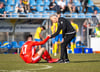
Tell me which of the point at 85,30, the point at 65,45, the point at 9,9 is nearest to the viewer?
the point at 65,45

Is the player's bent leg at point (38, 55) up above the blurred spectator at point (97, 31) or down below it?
above

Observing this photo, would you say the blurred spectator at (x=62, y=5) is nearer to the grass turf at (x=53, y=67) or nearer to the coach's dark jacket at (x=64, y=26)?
the coach's dark jacket at (x=64, y=26)

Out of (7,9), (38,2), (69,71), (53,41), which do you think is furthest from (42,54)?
(38,2)

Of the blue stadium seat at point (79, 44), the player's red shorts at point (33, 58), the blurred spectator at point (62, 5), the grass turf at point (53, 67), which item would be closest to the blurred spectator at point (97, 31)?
the blue stadium seat at point (79, 44)

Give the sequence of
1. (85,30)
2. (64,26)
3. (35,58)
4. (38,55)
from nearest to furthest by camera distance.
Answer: (38,55) < (35,58) < (64,26) < (85,30)

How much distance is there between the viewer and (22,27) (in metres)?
18.4

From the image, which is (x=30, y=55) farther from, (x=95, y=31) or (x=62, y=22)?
(x=95, y=31)

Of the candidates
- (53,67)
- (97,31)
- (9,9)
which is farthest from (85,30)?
(53,67)

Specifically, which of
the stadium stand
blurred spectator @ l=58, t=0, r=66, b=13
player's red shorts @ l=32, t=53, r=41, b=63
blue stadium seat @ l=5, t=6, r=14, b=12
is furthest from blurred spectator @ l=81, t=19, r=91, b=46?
player's red shorts @ l=32, t=53, r=41, b=63

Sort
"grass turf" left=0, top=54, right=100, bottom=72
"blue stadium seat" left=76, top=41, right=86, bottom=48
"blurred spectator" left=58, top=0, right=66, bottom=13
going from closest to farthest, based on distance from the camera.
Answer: "grass turf" left=0, top=54, right=100, bottom=72, "blue stadium seat" left=76, top=41, right=86, bottom=48, "blurred spectator" left=58, top=0, right=66, bottom=13

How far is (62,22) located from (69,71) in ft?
9.06

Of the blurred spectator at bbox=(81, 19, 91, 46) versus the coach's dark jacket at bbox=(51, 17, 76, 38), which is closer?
the coach's dark jacket at bbox=(51, 17, 76, 38)

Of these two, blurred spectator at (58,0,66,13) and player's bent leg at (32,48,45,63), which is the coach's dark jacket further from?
blurred spectator at (58,0,66,13)

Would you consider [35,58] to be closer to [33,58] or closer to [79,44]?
[33,58]
